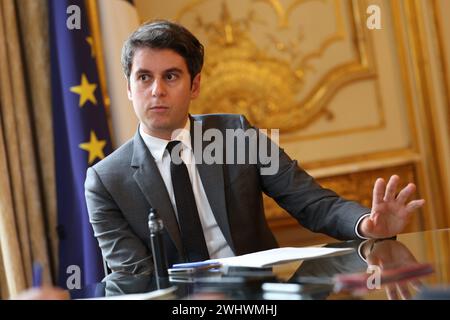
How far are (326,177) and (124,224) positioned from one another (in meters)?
2.04

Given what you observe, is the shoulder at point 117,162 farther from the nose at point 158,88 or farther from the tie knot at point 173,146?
the nose at point 158,88

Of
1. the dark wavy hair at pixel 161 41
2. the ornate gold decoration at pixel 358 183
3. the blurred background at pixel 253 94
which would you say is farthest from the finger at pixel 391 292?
the ornate gold decoration at pixel 358 183

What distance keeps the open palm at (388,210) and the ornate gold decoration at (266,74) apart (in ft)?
6.96

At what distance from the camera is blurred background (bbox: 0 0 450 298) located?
131 inches

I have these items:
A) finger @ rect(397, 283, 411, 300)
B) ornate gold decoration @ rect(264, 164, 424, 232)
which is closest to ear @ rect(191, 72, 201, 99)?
finger @ rect(397, 283, 411, 300)

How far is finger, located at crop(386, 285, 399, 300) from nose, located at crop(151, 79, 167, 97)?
1.26 meters

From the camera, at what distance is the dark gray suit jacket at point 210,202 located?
→ 224 centimetres

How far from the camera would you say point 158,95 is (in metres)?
2.35

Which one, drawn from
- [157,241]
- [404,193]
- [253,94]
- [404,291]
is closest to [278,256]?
[157,241]

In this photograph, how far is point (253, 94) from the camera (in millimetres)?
4137

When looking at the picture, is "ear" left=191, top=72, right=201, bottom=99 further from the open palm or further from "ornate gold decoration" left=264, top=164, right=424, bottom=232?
"ornate gold decoration" left=264, top=164, right=424, bottom=232

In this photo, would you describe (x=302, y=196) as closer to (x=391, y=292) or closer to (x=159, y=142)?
(x=159, y=142)
